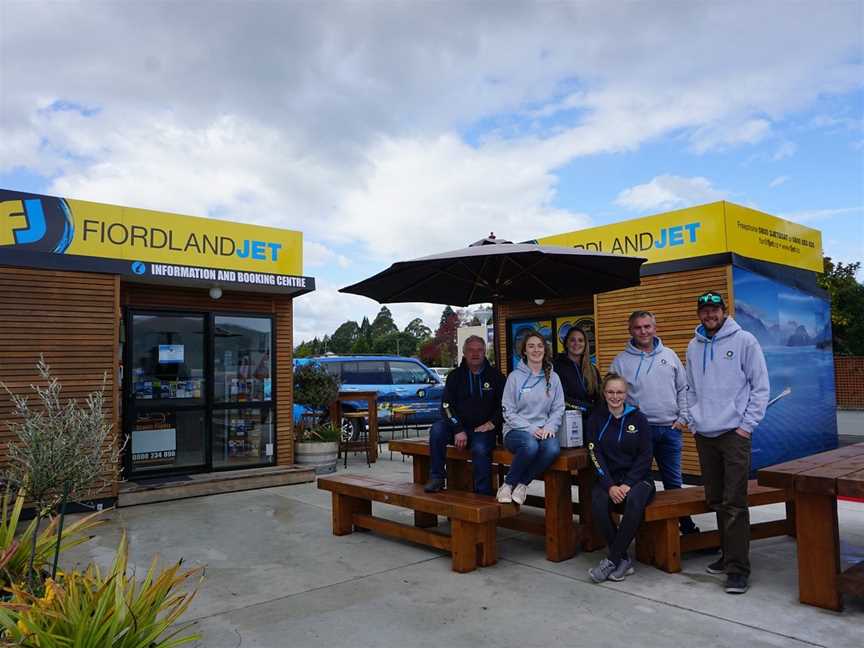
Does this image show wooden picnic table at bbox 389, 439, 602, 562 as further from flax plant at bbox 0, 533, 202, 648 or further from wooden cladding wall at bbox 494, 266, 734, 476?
flax plant at bbox 0, 533, 202, 648

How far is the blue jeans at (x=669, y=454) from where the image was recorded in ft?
14.8

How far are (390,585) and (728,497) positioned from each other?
2.16 m

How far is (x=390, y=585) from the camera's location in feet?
13.0

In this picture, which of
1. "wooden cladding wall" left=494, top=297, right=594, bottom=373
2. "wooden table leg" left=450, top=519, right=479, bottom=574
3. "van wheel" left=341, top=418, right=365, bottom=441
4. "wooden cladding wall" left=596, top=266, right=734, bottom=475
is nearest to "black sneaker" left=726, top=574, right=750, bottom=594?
"wooden table leg" left=450, top=519, right=479, bottom=574

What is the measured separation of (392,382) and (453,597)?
364 inches

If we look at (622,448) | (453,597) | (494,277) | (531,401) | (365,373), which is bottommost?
(453,597)

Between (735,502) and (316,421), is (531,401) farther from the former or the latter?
(316,421)

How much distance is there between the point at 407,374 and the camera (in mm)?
13117

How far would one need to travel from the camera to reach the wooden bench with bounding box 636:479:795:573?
3986 mm

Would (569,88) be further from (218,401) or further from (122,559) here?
(122,559)

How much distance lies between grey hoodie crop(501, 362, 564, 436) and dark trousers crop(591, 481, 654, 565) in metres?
0.59

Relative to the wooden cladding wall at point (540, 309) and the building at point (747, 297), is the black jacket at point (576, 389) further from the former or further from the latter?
the wooden cladding wall at point (540, 309)

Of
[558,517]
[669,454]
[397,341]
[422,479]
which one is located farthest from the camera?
[397,341]

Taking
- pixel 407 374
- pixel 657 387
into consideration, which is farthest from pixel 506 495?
pixel 407 374
